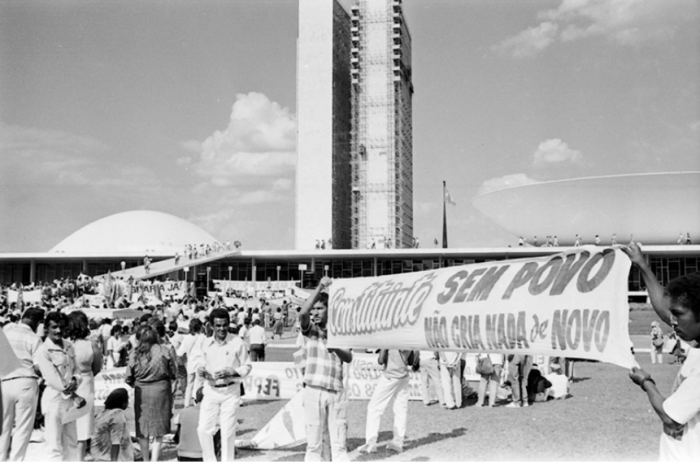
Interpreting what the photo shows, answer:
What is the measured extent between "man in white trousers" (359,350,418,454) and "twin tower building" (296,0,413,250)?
63.3 meters

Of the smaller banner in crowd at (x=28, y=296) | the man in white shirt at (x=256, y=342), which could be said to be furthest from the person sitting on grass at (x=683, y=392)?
the smaller banner in crowd at (x=28, y=296)

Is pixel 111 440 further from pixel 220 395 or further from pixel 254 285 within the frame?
pixel 254 285

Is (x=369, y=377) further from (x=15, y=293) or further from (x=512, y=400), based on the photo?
(x=15, y=293)

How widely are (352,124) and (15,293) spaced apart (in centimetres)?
5194

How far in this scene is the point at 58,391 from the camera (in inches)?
267

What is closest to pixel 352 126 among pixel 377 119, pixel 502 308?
pixel 377 119

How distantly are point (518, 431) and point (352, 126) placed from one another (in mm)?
70871

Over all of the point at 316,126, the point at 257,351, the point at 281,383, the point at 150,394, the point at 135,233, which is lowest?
the point at 281,383

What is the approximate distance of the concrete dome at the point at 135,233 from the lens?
93438 millimetres

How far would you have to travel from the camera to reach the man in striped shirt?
665 centimetres

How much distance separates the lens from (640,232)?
65.8 meters

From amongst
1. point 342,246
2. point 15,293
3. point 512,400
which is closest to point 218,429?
point 512,400

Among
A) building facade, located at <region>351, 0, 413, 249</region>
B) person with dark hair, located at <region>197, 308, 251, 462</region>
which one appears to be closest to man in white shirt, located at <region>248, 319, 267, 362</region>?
person with dark hair, located at <region>197, 308, 251, 462</region>

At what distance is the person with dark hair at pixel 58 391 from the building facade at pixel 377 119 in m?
69.0
